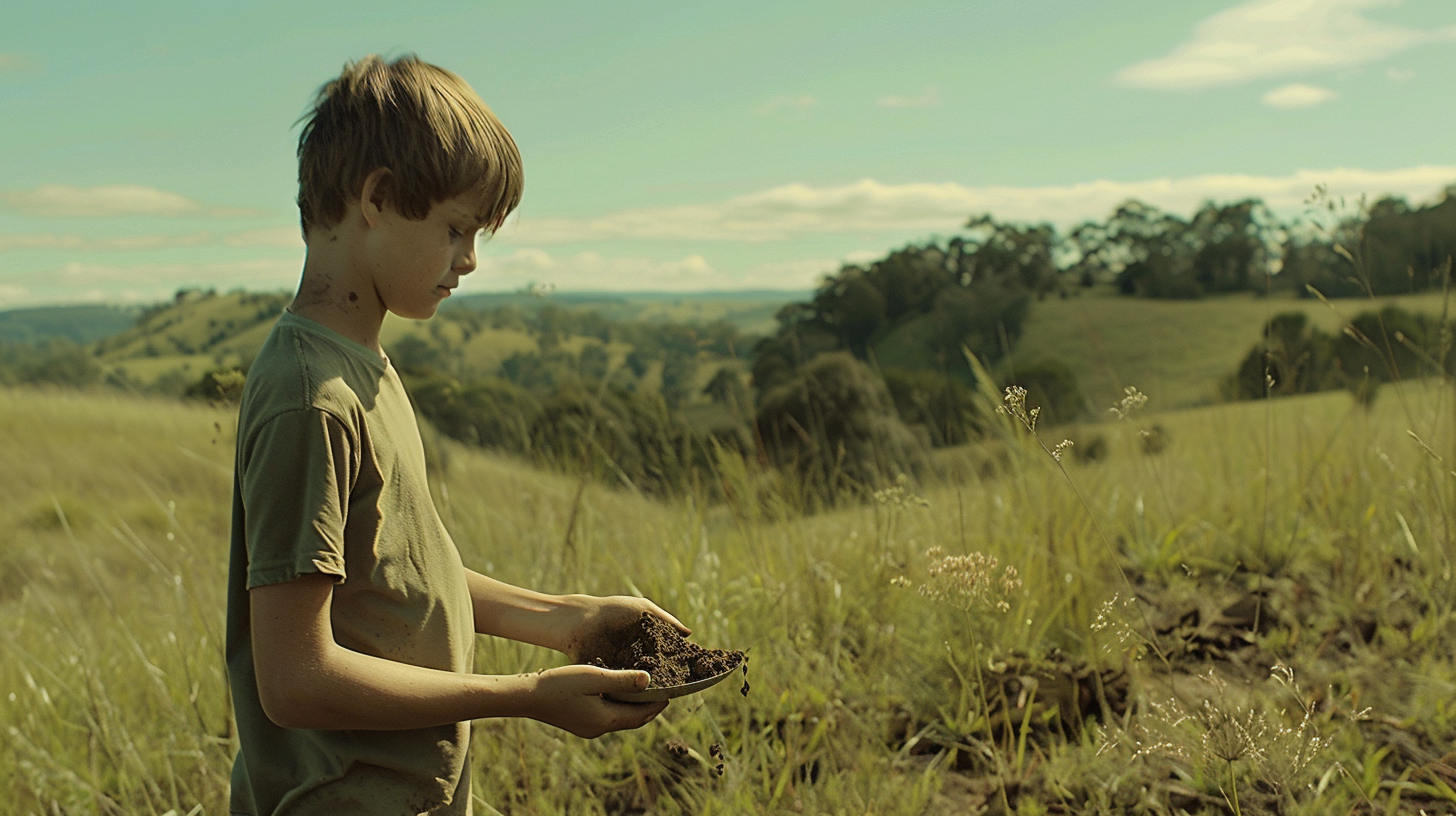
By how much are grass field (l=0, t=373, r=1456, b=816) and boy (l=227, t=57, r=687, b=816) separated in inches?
31.1

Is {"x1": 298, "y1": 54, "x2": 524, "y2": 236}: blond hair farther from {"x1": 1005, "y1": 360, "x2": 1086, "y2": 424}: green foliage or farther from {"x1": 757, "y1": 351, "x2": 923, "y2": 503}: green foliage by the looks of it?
{"x1": 1005, "y1": 360, "x2": 1086, "y2": 424}: green foliage

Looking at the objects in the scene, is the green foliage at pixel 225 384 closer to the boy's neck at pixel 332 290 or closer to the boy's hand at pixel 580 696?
the boy's neck at pixel 332 290

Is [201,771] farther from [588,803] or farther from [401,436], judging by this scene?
[401,436]

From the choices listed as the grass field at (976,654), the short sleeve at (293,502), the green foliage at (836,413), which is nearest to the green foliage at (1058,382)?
the green foliage at (836,413)

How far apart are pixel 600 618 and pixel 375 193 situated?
33.9 inches

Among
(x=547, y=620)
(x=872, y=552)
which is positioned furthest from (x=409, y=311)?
(x=872, y=552)

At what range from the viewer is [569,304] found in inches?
242

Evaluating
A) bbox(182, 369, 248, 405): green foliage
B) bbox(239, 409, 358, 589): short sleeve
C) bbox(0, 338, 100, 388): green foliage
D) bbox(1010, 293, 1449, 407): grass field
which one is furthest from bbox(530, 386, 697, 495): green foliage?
bbox(1010, 293, 1449, 407): grass field

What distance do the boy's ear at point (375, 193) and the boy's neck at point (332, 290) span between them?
0.23 ft

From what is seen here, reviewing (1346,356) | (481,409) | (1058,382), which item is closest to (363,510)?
(481,409)

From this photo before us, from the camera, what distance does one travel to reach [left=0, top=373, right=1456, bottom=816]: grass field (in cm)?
257

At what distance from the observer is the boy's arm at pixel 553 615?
5.98ft

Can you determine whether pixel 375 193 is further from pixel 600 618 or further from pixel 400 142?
pixel 600 618

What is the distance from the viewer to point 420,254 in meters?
1.50
